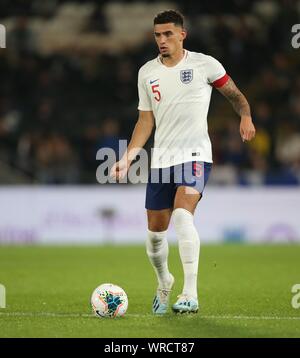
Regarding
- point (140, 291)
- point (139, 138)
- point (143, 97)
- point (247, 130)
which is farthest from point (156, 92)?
point (140, 291)

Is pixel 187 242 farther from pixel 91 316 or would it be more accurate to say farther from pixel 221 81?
pixel 221 81

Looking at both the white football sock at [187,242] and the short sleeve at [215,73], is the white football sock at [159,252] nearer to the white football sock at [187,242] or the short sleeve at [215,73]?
the white football sock at [187,242]

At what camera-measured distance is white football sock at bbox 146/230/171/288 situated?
8195 millimetres

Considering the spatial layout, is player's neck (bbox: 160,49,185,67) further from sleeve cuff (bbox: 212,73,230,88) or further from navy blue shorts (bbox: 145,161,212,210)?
navy blue shorts (bbox: 145,161,212,210)

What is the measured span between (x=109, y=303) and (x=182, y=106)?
1.75m

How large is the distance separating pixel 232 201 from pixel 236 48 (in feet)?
14.1

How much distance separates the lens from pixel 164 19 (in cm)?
808

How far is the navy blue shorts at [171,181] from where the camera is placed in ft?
26.2

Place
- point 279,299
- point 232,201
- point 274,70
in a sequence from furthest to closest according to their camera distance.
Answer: point 274,70 < point 232,201 < point 279,299

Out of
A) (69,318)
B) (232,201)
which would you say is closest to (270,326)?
(69,318)

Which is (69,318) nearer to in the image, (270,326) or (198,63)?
(270,326)

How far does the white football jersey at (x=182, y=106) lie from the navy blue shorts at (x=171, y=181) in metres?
0.05

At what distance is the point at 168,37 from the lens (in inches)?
318

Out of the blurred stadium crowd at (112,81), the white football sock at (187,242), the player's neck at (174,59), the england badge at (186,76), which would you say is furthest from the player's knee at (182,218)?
the blurred stadium crowd at (112,81)
